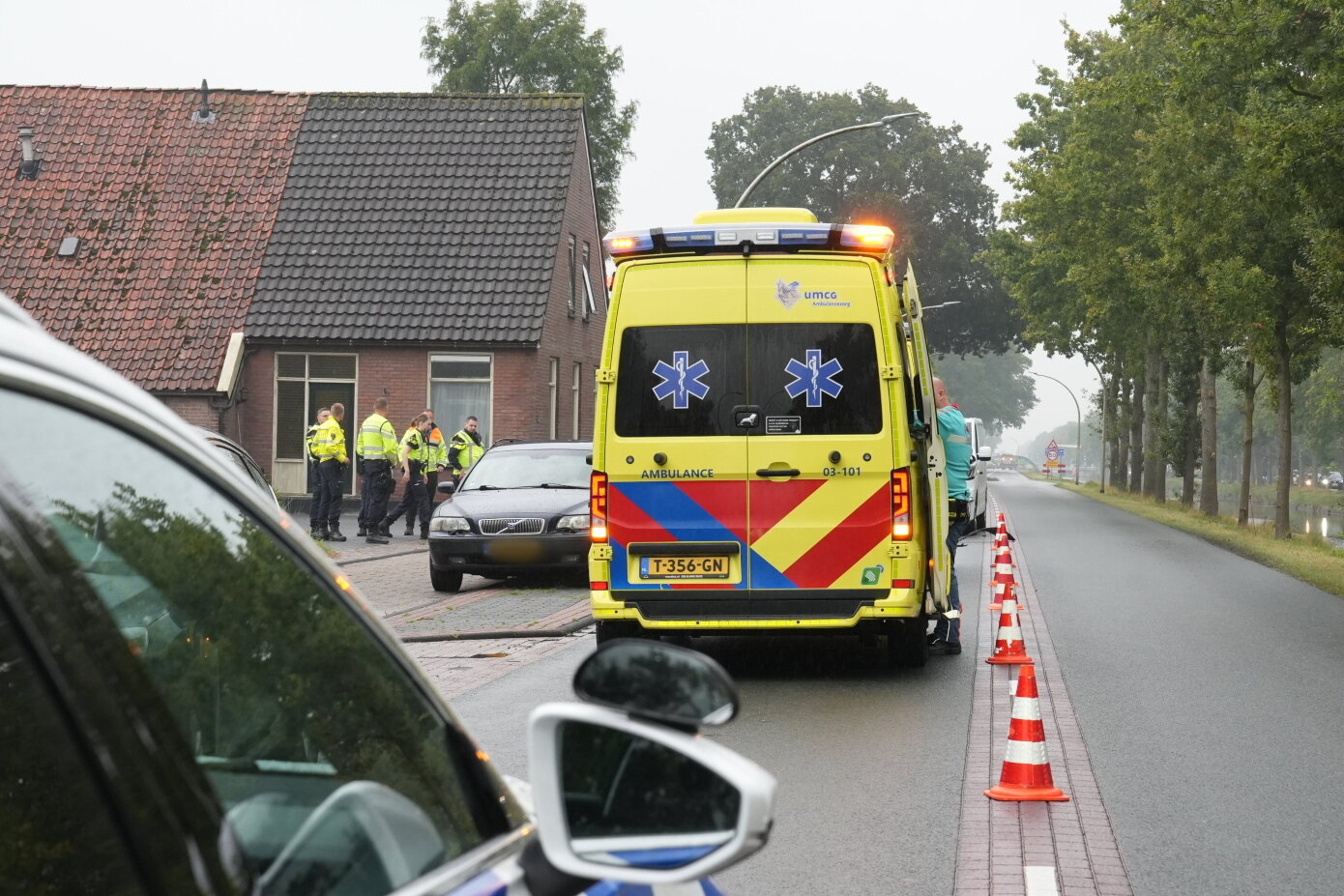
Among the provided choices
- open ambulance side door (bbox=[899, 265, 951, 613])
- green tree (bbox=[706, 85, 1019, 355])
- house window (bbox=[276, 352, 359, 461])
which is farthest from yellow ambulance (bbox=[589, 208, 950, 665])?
green tree (bbox=[706, 85, 1019, 355])

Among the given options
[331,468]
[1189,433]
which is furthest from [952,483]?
[1189,433]

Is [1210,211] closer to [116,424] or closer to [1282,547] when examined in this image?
[1282,547]

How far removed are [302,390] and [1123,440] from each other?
38.2 metres

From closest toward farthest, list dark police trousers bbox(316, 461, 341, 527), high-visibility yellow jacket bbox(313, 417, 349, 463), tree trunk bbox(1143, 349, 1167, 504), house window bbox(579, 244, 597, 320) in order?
high-visibility yellow jacket bbox(313, 417, 349, 463), dark police trousers bbox(316, 461, 341, 527), house window bbox(579, 244, 597, 320), tree trunk bbox(1143, 349, 1167, 504)

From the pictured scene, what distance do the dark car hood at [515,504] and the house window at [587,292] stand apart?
69.6 ft

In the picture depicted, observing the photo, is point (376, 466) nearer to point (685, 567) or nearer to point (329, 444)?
point (329, 444)

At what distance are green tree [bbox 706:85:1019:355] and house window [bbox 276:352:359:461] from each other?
121 ft

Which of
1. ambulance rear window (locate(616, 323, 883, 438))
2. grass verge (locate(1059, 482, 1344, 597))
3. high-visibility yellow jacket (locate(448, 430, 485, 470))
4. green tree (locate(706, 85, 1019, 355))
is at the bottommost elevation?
grass verge (locate(1059, 482, 1344, 597))

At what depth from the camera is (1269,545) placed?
2950 cm

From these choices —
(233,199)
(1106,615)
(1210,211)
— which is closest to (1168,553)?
(1210,211)

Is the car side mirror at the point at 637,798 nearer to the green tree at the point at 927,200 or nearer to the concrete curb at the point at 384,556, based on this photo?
the concrete curb at the point at 384,556

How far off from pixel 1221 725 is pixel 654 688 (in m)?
8.53

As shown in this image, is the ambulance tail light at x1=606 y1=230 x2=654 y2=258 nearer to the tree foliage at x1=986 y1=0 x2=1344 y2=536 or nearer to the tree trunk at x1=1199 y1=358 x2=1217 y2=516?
the tree foliage at x1=986 y1=0 x2=1344 y2=536

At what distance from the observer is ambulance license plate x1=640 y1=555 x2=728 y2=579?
11.0m
